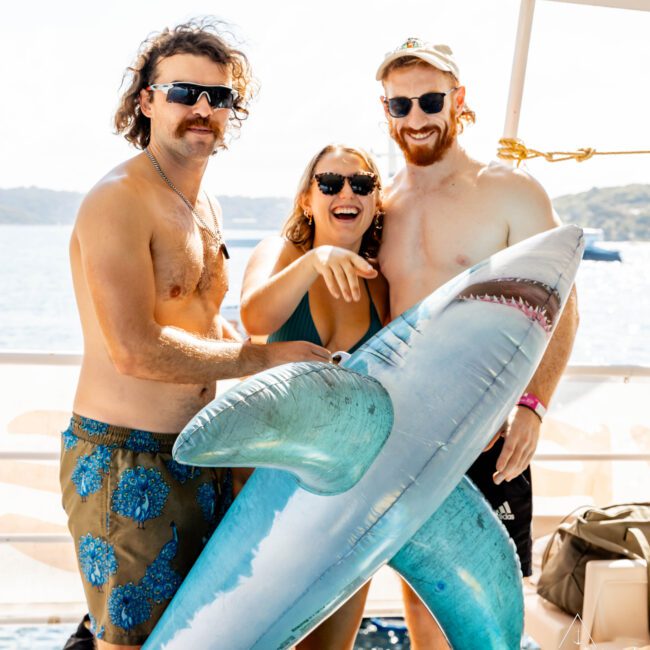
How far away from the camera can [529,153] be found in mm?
3100

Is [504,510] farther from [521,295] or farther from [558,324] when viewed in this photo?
[521,295]

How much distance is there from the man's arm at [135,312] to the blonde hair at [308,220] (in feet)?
1.51

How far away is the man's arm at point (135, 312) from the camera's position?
69.4 inches

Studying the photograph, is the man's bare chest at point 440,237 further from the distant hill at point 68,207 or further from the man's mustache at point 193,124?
the distant hill at point 68,207

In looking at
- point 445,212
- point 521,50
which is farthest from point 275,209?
point 445,212

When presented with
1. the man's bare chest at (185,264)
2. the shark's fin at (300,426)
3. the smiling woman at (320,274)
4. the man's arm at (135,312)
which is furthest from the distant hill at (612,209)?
the shark's fin at (300,426)

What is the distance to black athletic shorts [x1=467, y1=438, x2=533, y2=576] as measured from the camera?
88.0 inches

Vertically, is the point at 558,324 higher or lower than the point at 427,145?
lower

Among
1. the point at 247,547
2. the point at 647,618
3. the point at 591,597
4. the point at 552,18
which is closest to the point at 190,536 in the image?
the point at 247,547

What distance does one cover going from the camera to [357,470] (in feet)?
4.20

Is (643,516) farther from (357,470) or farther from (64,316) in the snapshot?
(64,316)

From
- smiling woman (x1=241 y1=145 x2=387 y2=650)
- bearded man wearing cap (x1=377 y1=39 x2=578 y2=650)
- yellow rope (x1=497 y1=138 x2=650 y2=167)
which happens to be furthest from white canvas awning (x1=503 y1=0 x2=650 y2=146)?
smiling woman (x1=241 y1=145 x2=387 y2=650)

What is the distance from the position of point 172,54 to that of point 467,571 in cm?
126

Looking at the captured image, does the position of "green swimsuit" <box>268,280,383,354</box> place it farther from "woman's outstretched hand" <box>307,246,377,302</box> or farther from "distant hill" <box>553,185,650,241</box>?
A: "distant hill" <box>553,185,650,241</box>
